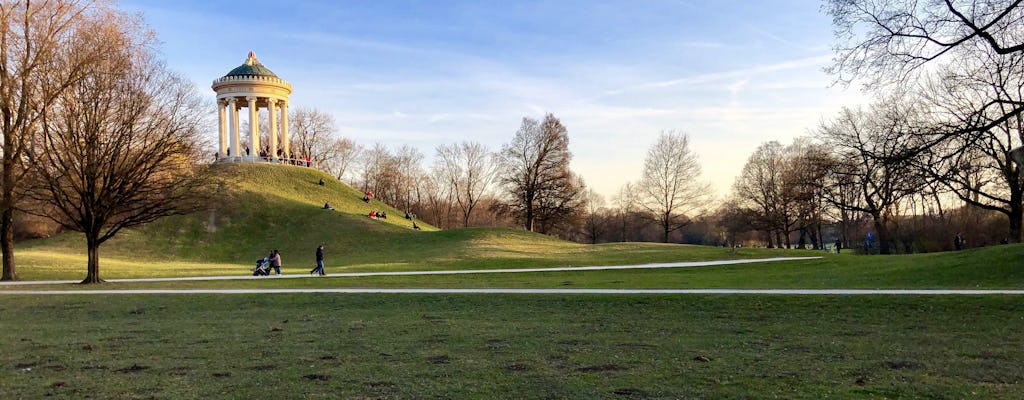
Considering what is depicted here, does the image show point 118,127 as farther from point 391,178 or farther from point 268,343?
point 391,178

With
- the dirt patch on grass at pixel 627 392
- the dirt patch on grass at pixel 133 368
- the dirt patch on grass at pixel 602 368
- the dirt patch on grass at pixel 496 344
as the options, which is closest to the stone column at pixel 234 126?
the dirt patch on grass at pixel 133 368

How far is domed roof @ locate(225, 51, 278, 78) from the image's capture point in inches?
2480

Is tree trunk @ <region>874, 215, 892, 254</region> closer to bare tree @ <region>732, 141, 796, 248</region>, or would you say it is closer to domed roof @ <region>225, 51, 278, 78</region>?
bare tree @ <region>732, 141, 796, 248</region>

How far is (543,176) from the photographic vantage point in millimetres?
59219

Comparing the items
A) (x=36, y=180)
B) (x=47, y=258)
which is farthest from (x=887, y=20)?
(x=47, y=258)

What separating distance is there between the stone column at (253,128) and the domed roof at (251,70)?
249cm

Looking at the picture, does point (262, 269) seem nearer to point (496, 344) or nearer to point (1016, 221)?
point (496, 344)

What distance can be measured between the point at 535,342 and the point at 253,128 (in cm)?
6192

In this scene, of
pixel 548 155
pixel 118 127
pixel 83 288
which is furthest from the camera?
pixel 548 155

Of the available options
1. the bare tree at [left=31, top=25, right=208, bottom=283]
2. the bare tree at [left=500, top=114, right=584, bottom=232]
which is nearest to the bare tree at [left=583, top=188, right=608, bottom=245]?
the bare tree at [left=500, top=114, right=584, bottom=232]

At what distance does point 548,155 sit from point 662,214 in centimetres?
1276

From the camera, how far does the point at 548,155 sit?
195 ft

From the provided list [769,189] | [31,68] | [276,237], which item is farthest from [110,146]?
[769,189]

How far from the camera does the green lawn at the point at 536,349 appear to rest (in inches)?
259
